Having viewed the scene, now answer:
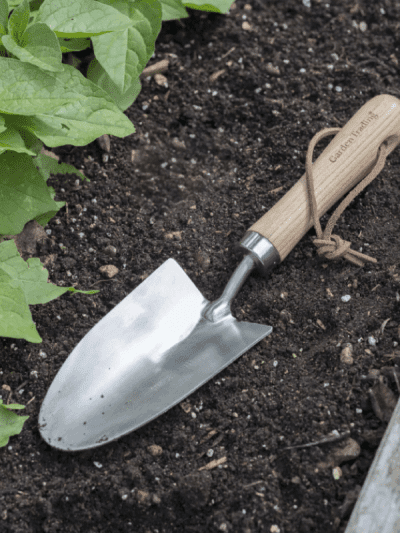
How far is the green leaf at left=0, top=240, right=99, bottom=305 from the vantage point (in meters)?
1.16

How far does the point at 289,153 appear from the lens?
1.47 metres

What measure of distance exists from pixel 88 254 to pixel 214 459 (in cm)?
61

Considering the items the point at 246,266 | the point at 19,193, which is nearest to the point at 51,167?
the point at 19,193

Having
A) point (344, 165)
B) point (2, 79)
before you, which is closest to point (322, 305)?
point (344, 165)

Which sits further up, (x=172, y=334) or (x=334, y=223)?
(x=334, y=223)

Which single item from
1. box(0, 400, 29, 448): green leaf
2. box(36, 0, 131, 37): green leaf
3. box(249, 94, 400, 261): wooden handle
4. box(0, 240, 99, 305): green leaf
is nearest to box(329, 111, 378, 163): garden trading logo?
box(249, 94, 400, 261): wooden handle

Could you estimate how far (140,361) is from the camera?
1.15 meters

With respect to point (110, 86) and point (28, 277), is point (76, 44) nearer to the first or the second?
point (110, 86)

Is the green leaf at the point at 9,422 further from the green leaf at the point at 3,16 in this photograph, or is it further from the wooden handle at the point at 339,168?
the green leaf at the point at 3,16

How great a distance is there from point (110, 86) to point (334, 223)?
0.72 meters

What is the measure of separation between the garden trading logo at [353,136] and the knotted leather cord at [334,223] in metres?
0.07

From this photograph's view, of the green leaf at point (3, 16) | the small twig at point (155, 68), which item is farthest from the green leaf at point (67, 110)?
the small twig at point (155, 68)

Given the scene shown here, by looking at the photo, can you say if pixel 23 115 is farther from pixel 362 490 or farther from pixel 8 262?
pixel 362 490

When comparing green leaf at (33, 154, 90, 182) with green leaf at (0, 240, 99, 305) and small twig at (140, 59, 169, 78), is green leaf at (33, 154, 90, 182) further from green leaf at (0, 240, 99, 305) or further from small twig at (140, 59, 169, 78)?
small twig at (140, 59, 169, 78)
